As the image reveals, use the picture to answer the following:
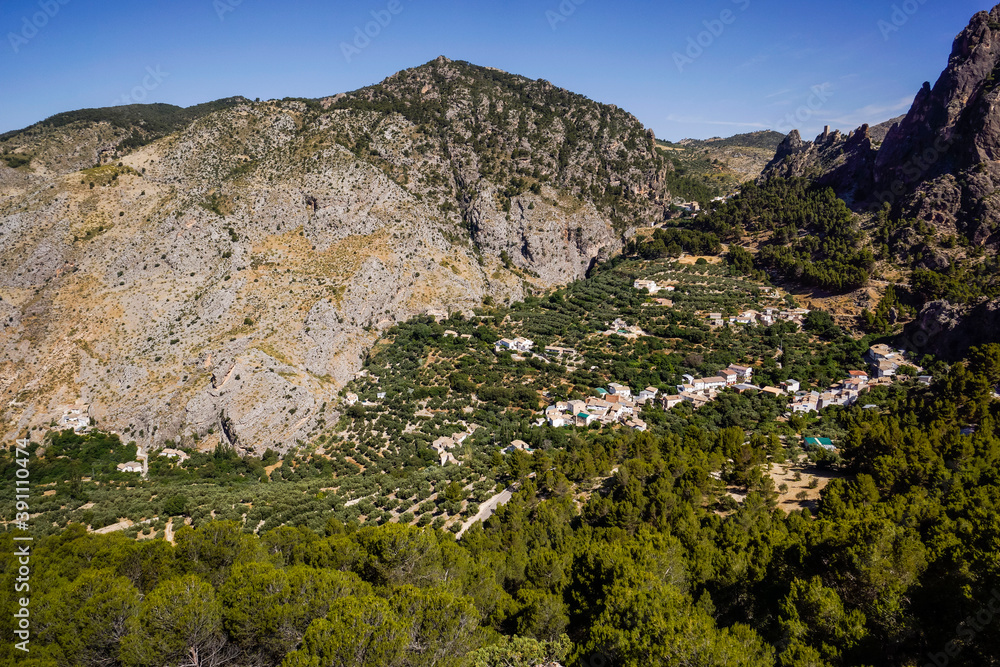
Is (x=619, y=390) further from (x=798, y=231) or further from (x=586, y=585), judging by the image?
(x=798, y=231)

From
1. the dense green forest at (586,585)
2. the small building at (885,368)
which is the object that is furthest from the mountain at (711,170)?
the dense green forest at (586,585)

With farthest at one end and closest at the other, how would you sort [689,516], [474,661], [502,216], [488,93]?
[488,93]
[502,216]
[689,516]
[474,661]

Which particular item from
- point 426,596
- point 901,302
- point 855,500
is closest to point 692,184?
point 901,302

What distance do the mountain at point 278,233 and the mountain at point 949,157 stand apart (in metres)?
Result: 38.2

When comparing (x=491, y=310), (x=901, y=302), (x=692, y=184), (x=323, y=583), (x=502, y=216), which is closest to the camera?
(x=323, y=583)

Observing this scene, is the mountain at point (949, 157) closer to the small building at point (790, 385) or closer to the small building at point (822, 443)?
the small building at point (790, 385)

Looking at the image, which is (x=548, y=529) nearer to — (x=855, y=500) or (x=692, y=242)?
(x=855, y=500)

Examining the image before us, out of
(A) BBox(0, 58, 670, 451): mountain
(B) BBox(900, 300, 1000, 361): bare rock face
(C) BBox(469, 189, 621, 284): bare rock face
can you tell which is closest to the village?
(B) BBox(900, 300, 1000, 361): bare rock face

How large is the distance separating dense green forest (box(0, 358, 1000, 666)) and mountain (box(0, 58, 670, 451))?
28696 mm

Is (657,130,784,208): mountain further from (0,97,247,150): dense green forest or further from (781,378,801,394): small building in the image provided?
(0,97,247,150): dense green forest

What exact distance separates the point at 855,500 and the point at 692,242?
69206mm

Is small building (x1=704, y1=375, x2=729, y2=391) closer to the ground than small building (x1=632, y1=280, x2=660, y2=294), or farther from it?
closer to the ground

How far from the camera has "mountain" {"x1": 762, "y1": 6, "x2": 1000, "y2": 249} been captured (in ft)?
222

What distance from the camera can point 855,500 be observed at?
2706 cm
